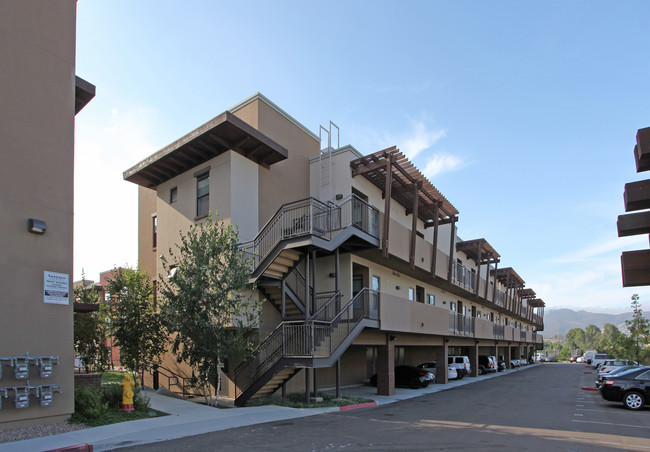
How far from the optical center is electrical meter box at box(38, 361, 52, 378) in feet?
35.4

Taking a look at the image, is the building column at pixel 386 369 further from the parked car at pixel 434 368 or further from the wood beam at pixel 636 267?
the wood beam at pixel 636 267

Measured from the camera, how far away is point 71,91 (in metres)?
12.8

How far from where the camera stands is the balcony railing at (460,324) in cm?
2868

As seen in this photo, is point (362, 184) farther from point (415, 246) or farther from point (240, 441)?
point (240, 441)

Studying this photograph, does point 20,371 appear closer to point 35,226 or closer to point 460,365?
point 35,226

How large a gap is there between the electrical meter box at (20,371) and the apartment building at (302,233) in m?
7.18

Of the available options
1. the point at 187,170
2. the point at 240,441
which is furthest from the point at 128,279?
the point at 240,441

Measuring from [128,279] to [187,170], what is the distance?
17.6 ft

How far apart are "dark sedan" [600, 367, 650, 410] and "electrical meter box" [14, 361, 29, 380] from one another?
1796 cm

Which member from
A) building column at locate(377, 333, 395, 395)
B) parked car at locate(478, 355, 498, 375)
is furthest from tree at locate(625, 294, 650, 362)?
building column at locate(377, 333, 395, 395)

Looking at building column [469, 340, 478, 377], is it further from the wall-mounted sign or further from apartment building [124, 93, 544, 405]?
the wall-mounted sign

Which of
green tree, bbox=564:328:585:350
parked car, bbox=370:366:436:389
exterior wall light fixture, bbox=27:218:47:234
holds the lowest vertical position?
green tree, bbox=564:328:585:350

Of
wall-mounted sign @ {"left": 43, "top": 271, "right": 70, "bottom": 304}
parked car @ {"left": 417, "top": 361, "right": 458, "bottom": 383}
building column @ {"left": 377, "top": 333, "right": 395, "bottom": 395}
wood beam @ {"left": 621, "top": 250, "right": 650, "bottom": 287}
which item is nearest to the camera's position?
wood beam @ {"left": 621, "top": 250, "right": 650, "bottom": 287}

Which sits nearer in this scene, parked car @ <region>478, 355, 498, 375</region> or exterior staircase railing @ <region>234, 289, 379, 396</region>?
exterior staircase railing @ <region>234, 289, 379, 396</region>
